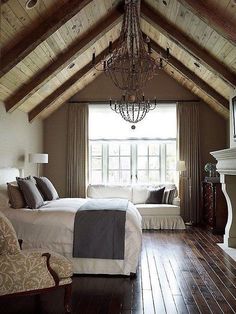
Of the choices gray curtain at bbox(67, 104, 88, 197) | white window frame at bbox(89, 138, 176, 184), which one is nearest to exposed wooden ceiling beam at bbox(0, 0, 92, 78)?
gray curtain at bbox(67, 104, 88, 197)

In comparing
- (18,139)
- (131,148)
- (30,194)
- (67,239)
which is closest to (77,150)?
(131,148)

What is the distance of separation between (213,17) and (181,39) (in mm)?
1125

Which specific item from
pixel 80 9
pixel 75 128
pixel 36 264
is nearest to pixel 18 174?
pixel 75 128

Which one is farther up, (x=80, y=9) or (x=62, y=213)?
(x=80, y=9)

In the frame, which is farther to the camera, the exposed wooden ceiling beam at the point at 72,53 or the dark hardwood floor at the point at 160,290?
the exposed wooden ceiling beam at the point at 72,53

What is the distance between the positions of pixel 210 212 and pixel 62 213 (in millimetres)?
3891

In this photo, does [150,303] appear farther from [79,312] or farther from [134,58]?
[134,58]

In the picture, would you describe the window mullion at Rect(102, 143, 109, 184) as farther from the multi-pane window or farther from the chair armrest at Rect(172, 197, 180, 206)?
the chair armrest at Rect(172, 197, 180, 206)

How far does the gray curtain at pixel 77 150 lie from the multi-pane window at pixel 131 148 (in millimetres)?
296

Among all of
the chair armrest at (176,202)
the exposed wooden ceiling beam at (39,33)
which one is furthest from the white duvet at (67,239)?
the chair armrest at (176,202)

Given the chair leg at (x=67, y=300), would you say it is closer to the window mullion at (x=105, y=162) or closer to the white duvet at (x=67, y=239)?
the white duvet at (x=67, y=239)

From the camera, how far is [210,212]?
7387 millimetres

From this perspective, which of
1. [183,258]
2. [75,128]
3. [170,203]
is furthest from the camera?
[75,128]

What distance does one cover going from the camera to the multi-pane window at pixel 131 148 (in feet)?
28.5
